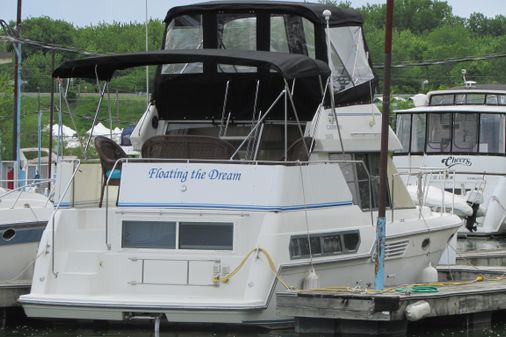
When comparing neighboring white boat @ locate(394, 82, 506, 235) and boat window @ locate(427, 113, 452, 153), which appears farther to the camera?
boat window @ locate(427, 113, 452, 153)

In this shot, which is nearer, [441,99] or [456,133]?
[456,133]

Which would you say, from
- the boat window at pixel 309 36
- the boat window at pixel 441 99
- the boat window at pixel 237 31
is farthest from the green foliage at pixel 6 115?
the boat window at pixel 309 36

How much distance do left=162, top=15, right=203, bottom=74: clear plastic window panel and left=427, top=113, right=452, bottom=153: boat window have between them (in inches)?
526

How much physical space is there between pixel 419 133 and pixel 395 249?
14.0 m

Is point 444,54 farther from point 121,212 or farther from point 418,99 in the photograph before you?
point 121,212

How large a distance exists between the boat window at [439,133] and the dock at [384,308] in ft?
47.5

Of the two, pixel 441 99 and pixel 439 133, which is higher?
pixel 441 99

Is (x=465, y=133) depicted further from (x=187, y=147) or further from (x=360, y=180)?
(x=187, y=147)

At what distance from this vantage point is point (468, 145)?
30.1m

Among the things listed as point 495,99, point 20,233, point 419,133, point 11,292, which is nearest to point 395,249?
point 11,292

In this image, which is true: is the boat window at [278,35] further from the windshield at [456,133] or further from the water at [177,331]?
the windshield at [456,133]

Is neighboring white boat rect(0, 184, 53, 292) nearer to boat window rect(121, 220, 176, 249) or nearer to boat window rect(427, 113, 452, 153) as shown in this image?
boat window rect(121, 220, 176, 249)

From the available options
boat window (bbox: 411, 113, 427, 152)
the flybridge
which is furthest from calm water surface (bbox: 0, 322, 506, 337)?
boat window (bbox: 411, 113, 427, 152)

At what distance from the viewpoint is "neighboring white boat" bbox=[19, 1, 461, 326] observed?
14.8m
